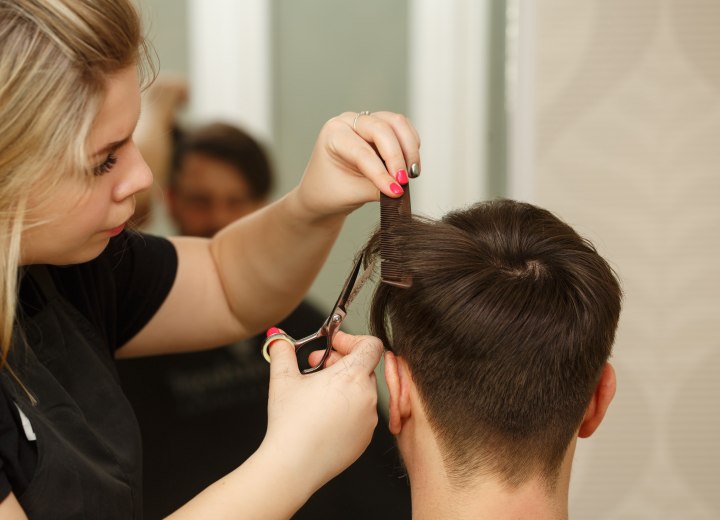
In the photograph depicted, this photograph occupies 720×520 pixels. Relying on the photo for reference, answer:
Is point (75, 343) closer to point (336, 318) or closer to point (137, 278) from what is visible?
point (137, 278)

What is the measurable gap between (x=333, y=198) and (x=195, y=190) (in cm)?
111

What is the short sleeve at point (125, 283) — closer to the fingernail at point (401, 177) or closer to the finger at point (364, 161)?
the finger at point (364, 161)

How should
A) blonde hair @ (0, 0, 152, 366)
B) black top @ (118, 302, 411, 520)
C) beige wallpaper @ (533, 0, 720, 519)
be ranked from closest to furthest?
blonde hair @ (0, 0, 152, 366)
beige wallpaper @ (533, 0, 720, 519)
black top @ (118, 302, 411, 520)

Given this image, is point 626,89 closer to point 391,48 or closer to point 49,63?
point 391,48

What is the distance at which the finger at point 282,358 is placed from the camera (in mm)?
978

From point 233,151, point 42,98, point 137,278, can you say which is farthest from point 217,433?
point 42,98

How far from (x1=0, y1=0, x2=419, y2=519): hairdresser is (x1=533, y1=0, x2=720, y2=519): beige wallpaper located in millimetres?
601

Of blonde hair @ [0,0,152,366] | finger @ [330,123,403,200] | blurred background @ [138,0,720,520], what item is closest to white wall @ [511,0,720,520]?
blurred background @ [138,0,720,520]

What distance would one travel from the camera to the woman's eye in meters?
0.96

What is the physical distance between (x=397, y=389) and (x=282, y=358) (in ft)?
0.50

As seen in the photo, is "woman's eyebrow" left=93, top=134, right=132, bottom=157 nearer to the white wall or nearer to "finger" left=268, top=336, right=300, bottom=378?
"finger" left=268, top=336, right=300, bottom=378

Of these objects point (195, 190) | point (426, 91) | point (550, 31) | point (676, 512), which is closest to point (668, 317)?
point (676, 512)

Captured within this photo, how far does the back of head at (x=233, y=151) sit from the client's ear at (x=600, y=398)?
133 cm

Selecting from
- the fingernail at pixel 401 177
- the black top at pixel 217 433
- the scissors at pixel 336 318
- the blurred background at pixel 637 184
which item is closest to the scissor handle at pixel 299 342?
the scissors at pixel 336 318
